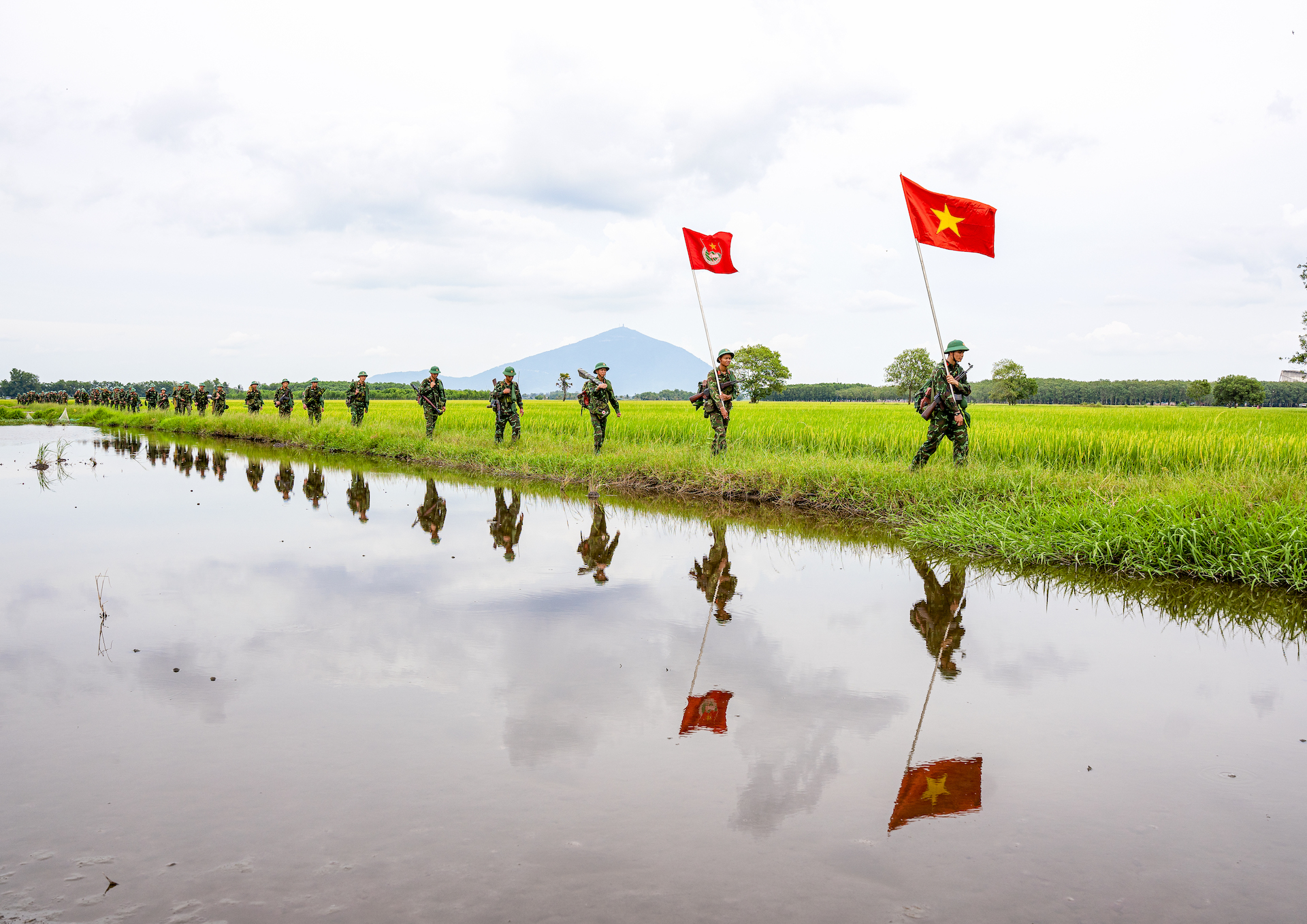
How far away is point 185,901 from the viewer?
9.16 ft

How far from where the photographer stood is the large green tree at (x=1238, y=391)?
96938mm

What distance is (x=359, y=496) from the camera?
14273mm

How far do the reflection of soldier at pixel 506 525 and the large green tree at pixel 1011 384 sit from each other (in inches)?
4407

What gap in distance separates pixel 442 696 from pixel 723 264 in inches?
498

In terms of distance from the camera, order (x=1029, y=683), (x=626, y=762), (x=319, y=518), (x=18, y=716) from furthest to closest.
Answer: (x=319, y=518) < (x=1029, y=683) < (x=18, y=716) < (x=626, y=762)

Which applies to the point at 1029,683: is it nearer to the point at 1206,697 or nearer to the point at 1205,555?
the point at 1206,697

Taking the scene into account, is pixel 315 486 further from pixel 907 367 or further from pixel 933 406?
pixel 907 367

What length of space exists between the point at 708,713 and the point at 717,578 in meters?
3.48

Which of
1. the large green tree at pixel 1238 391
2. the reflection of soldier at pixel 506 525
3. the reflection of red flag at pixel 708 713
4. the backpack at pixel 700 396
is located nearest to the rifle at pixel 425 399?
the reflection of soldier at pixel 506 525

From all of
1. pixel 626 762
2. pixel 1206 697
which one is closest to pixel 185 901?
pixel 626 762

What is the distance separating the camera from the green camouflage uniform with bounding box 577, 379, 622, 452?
683 inches

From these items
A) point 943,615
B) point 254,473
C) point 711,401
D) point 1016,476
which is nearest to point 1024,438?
point 1016,476

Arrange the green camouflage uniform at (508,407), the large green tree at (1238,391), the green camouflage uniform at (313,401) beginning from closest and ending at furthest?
1. the green camouflage uniform at (508,407)
2. the green camouflage uniform at (313,401)
3. the large green tree at (1238,391)

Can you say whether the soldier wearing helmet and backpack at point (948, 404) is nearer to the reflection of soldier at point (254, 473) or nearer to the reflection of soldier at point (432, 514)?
the reflection of soldier at point (432, 514)
